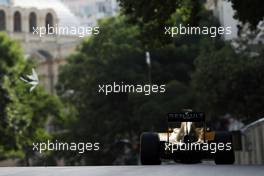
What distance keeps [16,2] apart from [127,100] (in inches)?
892

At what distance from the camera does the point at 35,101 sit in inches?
2763

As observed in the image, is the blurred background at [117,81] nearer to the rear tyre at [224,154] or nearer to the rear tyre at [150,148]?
the rear tyre at [224,154]

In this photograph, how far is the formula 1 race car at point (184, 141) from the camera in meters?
24.0

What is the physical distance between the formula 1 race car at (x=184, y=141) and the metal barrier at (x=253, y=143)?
16.9 feet

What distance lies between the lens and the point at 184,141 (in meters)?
24.0

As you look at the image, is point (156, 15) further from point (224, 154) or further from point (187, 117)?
point (224, 154)

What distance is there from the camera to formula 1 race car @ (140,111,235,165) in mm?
24000

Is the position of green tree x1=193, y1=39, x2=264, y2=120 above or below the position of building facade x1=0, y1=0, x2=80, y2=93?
below

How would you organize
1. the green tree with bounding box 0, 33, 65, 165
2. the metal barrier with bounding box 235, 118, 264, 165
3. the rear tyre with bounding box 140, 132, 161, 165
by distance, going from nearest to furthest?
the rear tyre with bounding box 140, 132, 161, 165, the metal barrier with bounding box 235, 118, 264, 165, the green tree with bounding box 0, 33, 65, 165
